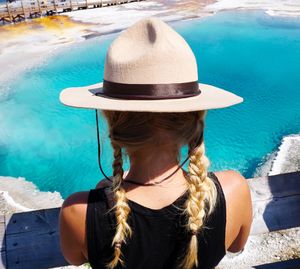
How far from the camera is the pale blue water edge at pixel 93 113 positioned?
25.8 ft

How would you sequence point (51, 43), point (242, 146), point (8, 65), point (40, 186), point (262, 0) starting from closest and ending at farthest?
point (40, 186), point (242, 146), point (8, 65), point (51, 43), point (262, 0)

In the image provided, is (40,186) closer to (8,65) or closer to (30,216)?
(30,216)

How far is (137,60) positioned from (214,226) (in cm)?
56

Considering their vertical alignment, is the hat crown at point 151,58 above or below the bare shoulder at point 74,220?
above

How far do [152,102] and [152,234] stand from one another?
15.5 inches

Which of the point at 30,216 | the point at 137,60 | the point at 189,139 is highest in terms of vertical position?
the point at 137,60

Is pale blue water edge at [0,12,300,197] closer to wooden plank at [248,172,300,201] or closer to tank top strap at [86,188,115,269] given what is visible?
wooden plank at [248,172,300,201]

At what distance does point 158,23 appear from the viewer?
1062mm

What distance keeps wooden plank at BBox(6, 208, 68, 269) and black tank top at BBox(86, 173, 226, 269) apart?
371 mm

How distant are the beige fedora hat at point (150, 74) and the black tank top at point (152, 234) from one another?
282 mm

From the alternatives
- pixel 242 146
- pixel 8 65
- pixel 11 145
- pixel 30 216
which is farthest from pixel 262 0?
pixel 30 216

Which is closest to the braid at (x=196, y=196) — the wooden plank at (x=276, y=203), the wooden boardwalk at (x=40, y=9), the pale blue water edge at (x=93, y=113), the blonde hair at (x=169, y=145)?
the blonde hair at (x=169, y=145)

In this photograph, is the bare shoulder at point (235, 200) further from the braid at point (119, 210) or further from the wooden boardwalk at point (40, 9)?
the wooden boardwalk at point (40, 9)

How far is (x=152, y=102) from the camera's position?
1.00 m
